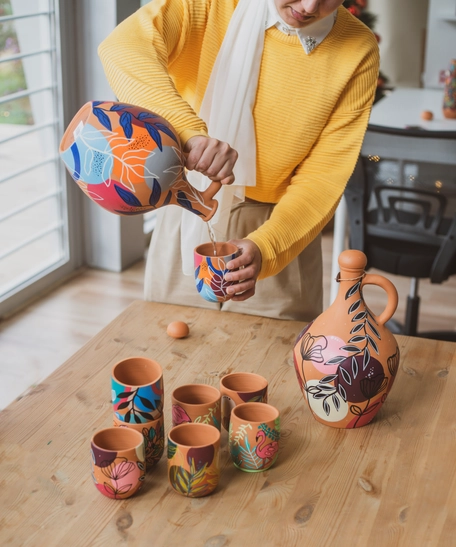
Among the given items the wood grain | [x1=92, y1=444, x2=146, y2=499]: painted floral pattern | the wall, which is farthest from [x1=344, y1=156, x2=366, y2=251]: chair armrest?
the wall

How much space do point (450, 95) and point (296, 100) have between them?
4.66ft

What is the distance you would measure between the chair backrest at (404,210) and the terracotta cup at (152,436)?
1.37m

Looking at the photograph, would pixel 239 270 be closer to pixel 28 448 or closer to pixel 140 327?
pixel 140 327

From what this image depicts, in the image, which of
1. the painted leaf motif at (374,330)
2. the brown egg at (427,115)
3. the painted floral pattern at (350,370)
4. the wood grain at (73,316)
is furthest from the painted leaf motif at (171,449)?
the brown egg at (427,115)


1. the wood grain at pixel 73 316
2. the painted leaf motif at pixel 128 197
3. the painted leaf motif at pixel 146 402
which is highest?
the painted leaf motif at pixel 128 197

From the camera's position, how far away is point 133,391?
3.26ft

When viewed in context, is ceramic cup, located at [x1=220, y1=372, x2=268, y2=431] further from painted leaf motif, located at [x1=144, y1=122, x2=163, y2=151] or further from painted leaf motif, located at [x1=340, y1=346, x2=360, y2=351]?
painted leaf motif, located at [x1=144, y1=122, x2=163, y2=151]

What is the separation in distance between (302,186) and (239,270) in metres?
0.28

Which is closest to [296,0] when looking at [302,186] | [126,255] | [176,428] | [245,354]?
[302,186]

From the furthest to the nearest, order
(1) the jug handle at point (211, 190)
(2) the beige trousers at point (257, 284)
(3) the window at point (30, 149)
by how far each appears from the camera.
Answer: (3) the window at point (30, 149), (2) the beige trousers at point (257, 284), (1) the jug handle at point (211, 190)

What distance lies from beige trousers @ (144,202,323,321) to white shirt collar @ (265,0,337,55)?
0.35m

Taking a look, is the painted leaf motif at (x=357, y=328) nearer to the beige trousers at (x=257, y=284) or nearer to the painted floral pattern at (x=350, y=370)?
the painted floral pattern at (x=350, y=370)

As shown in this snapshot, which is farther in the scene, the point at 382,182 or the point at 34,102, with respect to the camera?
the point at 34,102

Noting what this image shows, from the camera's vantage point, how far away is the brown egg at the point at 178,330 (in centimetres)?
134
